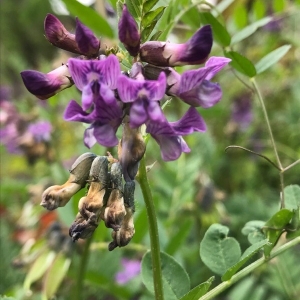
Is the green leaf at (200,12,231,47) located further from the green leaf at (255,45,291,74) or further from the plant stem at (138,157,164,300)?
the plant stem at (138,157,164,300)

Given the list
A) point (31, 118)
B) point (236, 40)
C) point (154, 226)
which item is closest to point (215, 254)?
point (154, 226)

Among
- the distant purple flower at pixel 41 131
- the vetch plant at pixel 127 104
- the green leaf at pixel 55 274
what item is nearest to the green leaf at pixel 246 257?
the vetch plant at pixel 127 104

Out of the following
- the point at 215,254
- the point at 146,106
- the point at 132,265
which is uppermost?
the point at 146,106

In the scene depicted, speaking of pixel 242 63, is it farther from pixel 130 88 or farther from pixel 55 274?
pixel 55 274

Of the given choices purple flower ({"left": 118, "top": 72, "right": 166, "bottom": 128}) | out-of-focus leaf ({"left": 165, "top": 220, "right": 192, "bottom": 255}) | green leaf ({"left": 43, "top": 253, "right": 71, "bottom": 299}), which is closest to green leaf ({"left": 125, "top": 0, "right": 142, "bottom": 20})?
purple flower ({"left": 118, "top": 72, "right": 166, "bottom": 128})

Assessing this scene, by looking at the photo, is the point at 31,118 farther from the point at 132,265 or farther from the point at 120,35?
the point at 120,35

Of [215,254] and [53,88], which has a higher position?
[53,88]

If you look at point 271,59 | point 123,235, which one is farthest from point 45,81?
point 271,59
